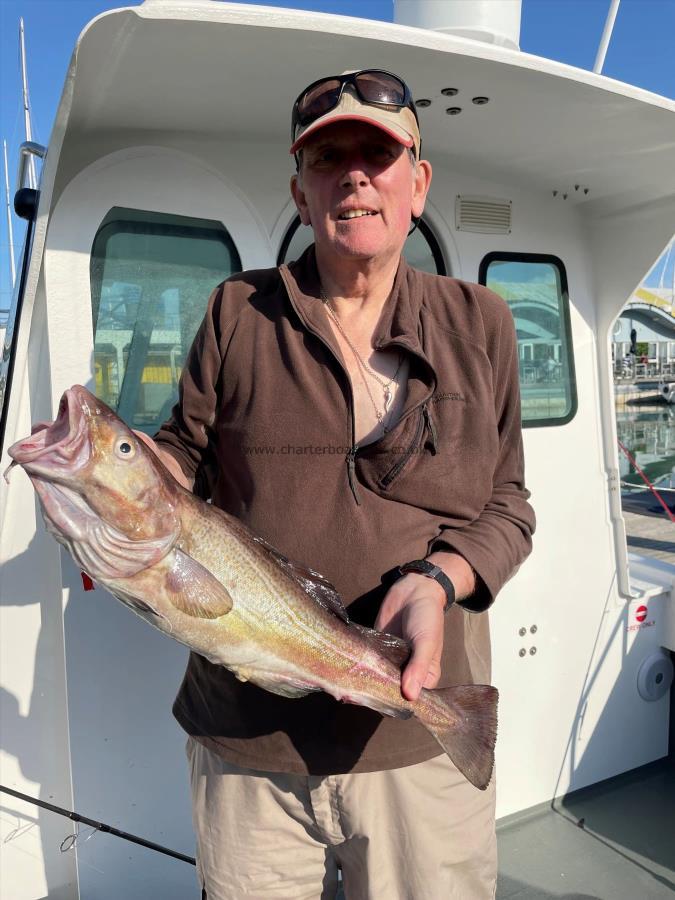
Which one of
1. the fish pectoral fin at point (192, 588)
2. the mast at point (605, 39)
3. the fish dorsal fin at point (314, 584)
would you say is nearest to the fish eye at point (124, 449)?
the fish pectoral fin at point (192, 588)

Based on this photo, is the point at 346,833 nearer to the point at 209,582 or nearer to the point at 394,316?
the point at 209,582

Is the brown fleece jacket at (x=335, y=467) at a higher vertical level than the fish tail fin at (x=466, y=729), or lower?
higher

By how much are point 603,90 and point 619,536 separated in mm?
2766

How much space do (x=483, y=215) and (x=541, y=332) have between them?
82cm

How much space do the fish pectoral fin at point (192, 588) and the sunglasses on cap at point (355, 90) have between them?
4.21ft

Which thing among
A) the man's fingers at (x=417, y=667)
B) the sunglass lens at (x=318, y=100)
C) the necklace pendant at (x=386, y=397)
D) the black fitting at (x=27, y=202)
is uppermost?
the black fitting at (x=27, y=202)

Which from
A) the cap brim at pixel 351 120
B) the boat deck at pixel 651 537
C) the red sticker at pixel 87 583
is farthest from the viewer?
the boat deck at pixel 651 537

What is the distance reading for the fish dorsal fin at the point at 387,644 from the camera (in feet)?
6.17

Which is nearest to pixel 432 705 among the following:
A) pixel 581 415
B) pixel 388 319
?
pixel 388 319

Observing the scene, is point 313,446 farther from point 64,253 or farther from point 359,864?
point 64,253

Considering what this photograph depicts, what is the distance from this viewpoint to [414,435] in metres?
2.03

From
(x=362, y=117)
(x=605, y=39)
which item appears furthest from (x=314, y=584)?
(x=605, y=39)

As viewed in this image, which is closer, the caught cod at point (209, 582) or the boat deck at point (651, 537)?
the caught cod at point (209, 582)

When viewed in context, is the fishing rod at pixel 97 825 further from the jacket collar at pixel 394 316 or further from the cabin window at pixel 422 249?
the cabin window at pixel 422 249
